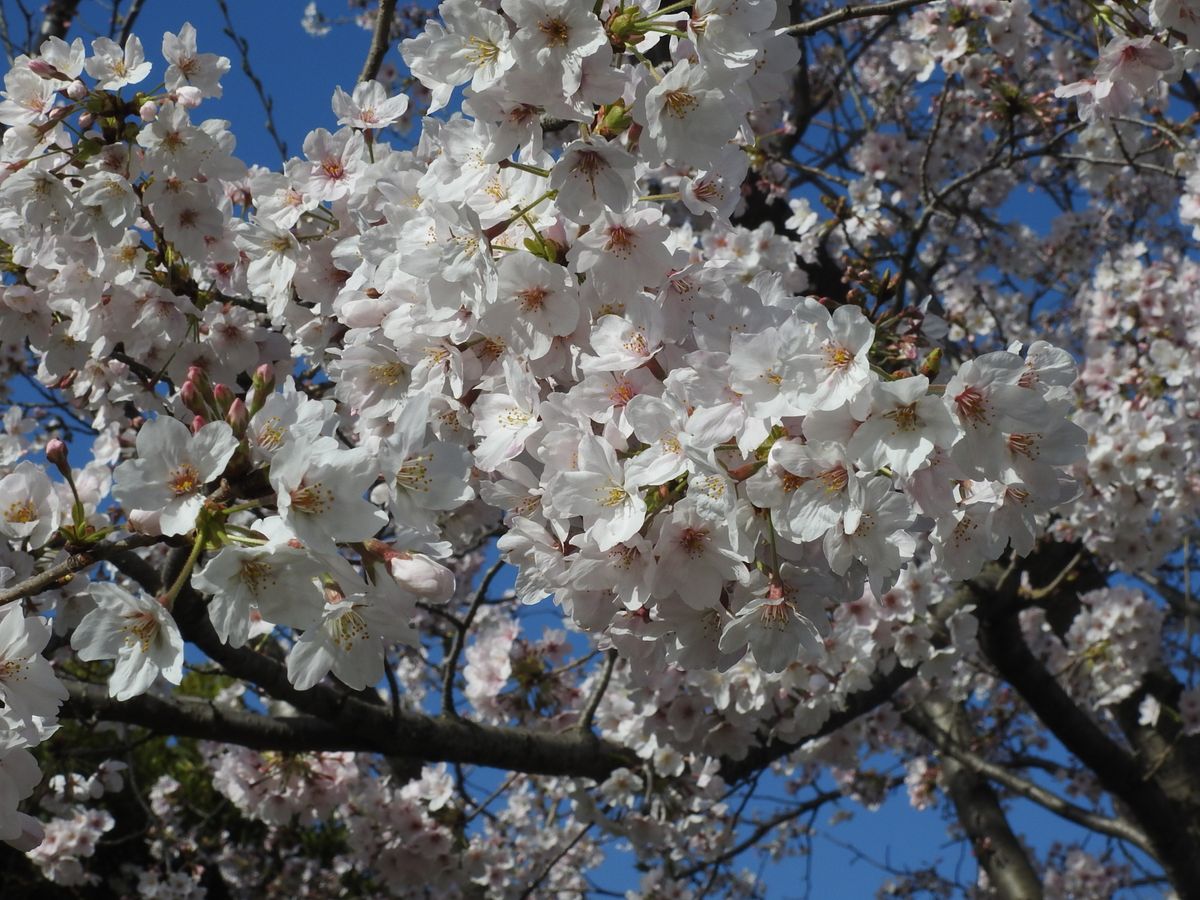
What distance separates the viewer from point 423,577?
4.68 feet

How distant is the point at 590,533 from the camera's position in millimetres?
1454

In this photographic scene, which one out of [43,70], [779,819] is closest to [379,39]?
[43,70]

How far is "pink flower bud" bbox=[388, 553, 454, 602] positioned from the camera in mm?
1420

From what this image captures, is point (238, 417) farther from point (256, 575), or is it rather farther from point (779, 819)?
point (779, 819)

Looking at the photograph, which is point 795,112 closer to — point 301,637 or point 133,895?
point 301,637

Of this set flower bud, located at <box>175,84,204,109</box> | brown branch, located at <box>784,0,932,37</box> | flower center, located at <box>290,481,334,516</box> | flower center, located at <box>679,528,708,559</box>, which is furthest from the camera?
flower bud, located at <box>175,84,204,109</box>

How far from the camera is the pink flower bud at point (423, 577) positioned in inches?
55.9

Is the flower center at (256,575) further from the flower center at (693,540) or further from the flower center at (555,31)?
the flower center at (555,31)

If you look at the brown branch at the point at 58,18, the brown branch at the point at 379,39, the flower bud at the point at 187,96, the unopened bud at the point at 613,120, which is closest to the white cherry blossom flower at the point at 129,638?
the unopened bud at the point at 613,120

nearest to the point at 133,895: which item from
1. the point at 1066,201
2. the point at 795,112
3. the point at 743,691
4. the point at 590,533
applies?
the point at 743,691

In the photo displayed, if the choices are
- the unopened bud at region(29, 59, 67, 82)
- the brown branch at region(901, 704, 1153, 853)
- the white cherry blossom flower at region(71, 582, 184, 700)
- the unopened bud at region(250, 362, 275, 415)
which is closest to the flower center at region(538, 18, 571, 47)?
the unopened bud at region(250, 362, 275, 415)

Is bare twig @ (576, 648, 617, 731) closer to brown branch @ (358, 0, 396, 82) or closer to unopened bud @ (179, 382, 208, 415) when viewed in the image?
brown branch @ (358, 0, 396, 82)

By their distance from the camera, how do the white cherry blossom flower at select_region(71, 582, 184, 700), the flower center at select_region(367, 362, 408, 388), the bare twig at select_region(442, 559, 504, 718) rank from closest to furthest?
the white cherry blossom flower at select_region(71, 582, 184, 700) < the flower center at select_region(367, 362, 408, 388) < the bare twig at select_region(442, 559, 504, 718)

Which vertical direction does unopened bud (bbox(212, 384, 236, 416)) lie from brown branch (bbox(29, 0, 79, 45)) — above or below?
below
